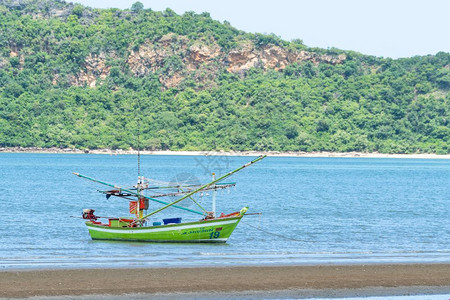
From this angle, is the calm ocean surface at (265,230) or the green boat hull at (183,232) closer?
the calm ocean surface at (265,230)

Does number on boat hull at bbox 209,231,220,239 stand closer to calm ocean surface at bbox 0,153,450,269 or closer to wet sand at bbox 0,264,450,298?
calm ocean surface at bbox 0,153,450,269

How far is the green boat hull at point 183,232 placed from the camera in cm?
3938

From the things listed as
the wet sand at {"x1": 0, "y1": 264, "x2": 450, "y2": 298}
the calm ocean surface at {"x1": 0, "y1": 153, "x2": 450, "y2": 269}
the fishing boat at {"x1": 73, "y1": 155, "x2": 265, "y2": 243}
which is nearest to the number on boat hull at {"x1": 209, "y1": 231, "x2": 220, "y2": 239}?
the fishing boat at {"x1": 73, "y1": 155, "x2": 265, "y2": 243}

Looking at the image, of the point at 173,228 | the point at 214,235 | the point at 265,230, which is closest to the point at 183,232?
the point at 173,228

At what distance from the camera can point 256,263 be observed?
102ft

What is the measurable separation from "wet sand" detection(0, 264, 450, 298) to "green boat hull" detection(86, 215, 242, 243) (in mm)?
10855

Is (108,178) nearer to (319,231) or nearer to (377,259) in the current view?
(319,231)

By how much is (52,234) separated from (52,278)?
2081 centimetres

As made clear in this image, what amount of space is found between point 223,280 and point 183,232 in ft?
46.2

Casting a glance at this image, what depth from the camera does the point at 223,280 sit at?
2553 cm

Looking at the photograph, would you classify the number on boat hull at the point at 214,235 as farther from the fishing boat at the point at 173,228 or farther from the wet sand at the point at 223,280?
the wet sand at the point at 223,280

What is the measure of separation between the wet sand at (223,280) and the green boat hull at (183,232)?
1085cm

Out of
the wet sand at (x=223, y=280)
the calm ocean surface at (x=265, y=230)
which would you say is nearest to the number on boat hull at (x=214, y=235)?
the calm ocean surface at (x=265, y=230)

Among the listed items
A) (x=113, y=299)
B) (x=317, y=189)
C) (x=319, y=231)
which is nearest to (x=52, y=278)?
(x=113, y=299)
